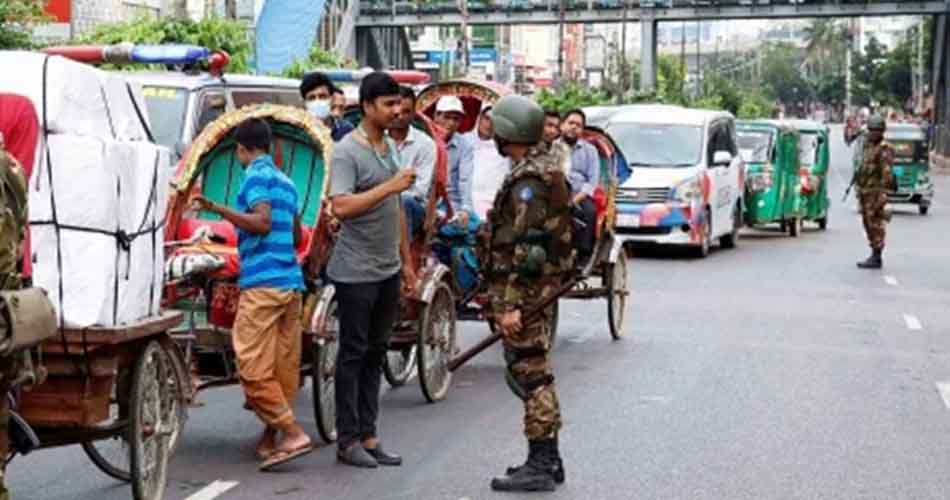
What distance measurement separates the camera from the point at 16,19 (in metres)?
24.7

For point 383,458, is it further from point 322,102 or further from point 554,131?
point 554,131

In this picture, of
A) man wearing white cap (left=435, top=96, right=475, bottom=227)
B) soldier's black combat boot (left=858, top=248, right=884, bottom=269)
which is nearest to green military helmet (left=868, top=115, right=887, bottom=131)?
soldier's black combat boot (left=858, top=248, right=884, bottom=269)

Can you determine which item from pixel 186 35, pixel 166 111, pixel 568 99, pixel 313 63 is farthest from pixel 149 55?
pixel 568 99

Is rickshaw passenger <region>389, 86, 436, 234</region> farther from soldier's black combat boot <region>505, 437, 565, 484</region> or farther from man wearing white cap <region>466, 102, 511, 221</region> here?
soldier's black combat boot <region>505, 437, 565, 484</region>

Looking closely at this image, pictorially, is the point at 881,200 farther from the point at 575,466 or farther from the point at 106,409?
the point at 106,409

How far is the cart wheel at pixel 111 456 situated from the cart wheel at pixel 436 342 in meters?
2.90

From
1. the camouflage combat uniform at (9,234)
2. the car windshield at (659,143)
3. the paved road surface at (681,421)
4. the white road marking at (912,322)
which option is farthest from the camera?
the car windshield at (659,143)

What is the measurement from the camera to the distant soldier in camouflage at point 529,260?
9.54m

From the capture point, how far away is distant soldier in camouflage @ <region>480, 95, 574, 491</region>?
31.3 ft

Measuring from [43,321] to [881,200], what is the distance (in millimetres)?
19200

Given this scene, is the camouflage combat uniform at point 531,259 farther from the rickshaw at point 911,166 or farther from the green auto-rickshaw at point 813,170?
the rickshaw at point 911,166

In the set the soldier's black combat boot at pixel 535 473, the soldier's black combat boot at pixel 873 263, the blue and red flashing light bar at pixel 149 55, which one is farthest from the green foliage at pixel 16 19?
the soldier's black combat boot at pixel 535 473

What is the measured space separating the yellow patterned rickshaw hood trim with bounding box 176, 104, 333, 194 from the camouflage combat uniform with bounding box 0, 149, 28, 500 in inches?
194

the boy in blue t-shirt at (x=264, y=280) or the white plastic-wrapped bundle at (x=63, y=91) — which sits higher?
the white plastic-wrapped bundle at (x=63, y=91)
